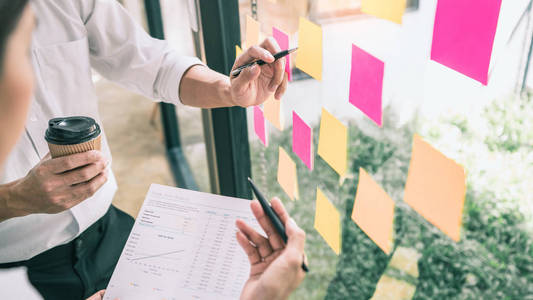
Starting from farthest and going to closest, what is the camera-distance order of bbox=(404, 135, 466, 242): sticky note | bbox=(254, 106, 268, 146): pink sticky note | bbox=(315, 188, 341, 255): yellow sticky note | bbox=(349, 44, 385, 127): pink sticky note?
bbox=(254, 106, 268, 146): pink sticky note < bbox=(315, 188, 341, 255): yellow sticky note < bbox=(349, 44, 385, 127): pink sticky note < bbox=(404, 135, 466, 242): sticky note

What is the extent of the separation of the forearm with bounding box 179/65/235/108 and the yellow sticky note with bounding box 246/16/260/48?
7.3 inches

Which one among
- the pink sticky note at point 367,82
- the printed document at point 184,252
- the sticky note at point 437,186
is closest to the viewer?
the sticky note at point 437,186

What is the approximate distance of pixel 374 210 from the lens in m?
0.97

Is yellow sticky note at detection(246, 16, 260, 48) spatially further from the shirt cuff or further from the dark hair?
the dark hair

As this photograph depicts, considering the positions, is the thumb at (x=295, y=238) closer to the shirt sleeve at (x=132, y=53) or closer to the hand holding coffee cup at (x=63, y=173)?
the hand holding coffee cup at (x=63, y=173)

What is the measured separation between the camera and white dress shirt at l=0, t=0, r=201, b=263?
1243mm

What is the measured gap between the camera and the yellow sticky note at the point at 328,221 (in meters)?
1.21

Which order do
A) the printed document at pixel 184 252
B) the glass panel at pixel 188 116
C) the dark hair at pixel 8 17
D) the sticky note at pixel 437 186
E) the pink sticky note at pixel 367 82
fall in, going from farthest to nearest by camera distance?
the glass panel at pixel 188 116
the printed document at pixel 184 252
the pink sticky note at pixel 367 82
the sticky note at pixel 437 186
the dark hair at pixel 8 17

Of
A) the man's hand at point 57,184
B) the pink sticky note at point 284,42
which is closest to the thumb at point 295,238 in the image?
the man's hand at point 57,184

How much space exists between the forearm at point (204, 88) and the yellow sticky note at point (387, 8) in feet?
1.69

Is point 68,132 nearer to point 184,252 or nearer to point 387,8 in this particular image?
point 184,252

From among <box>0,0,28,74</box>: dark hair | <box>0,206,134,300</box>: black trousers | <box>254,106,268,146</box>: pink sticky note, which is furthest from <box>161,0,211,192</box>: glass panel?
<box>0,0,28,74</box>: dark hair

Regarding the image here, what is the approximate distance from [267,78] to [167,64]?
0.35 m

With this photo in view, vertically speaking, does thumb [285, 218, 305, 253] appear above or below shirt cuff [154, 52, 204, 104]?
below
